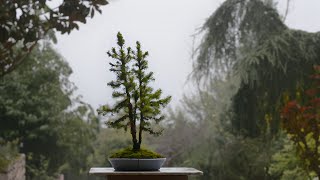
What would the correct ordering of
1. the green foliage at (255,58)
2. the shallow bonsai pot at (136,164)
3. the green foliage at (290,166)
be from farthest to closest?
the green foliage at (255,58) → the green foliage at (290,166) → the shallow bonsai pot at (136,164)

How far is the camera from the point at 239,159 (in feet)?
35.0

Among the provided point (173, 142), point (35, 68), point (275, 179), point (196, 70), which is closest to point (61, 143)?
point (35, 68)

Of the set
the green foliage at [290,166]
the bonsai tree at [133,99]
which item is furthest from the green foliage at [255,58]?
the bonsai tree at [133,99]

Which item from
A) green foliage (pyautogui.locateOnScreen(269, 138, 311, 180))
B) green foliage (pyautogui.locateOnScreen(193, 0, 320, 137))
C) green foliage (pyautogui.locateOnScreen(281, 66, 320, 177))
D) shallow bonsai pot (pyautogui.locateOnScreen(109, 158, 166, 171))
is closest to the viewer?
shallow bonsai pot (pyautogui.locateOnScreen(109, 158, 166, 171))

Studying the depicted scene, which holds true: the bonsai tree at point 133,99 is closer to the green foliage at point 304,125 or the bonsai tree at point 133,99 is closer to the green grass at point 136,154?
the green grass at point 136,154

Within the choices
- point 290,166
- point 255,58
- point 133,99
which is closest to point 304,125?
point 290,166

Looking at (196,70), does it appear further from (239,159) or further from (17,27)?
(17,27)

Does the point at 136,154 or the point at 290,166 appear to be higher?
the point at 136,154

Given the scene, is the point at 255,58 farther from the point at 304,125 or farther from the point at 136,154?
the point at 136,154

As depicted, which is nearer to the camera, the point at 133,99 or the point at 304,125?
the point at 133,99

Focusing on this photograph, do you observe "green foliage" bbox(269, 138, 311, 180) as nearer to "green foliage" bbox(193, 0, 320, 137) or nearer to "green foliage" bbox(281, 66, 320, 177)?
"green foliage" bbox(281, 66, 320, 177)

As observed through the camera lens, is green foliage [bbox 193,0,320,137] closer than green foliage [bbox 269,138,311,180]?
No

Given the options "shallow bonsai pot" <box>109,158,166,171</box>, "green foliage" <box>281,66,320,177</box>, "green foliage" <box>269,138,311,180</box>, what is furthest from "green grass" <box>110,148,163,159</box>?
"green foliage" <box>269,138,311,180</box>

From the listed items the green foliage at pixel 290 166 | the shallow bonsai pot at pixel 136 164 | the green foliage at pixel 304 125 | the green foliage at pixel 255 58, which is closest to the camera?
the shallow bonsai pot at pixel 136 164
